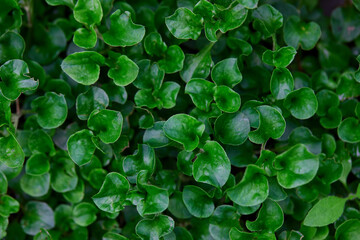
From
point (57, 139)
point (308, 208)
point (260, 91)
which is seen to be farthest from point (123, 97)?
point (308, 208)

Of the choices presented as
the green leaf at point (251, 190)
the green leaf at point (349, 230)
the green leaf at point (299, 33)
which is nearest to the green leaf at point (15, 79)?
the green leaf at point (251, 190)

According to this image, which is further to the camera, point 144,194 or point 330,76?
point 330,76

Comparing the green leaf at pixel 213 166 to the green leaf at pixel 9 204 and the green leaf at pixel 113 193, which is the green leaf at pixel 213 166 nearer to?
the green leaf at pixel 113 193

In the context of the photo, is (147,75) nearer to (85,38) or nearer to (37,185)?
(85,38)

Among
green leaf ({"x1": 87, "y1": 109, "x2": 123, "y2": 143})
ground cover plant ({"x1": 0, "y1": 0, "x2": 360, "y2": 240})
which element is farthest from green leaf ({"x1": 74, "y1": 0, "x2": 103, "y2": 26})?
green leaf ({"x1": 87, "y1": 109, "x2": 123, "y2": 143})

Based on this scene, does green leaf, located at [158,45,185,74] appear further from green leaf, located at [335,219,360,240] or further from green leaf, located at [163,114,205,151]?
green leaf, located at [335,219,360,240]

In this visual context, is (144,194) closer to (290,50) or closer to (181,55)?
(181,55)
